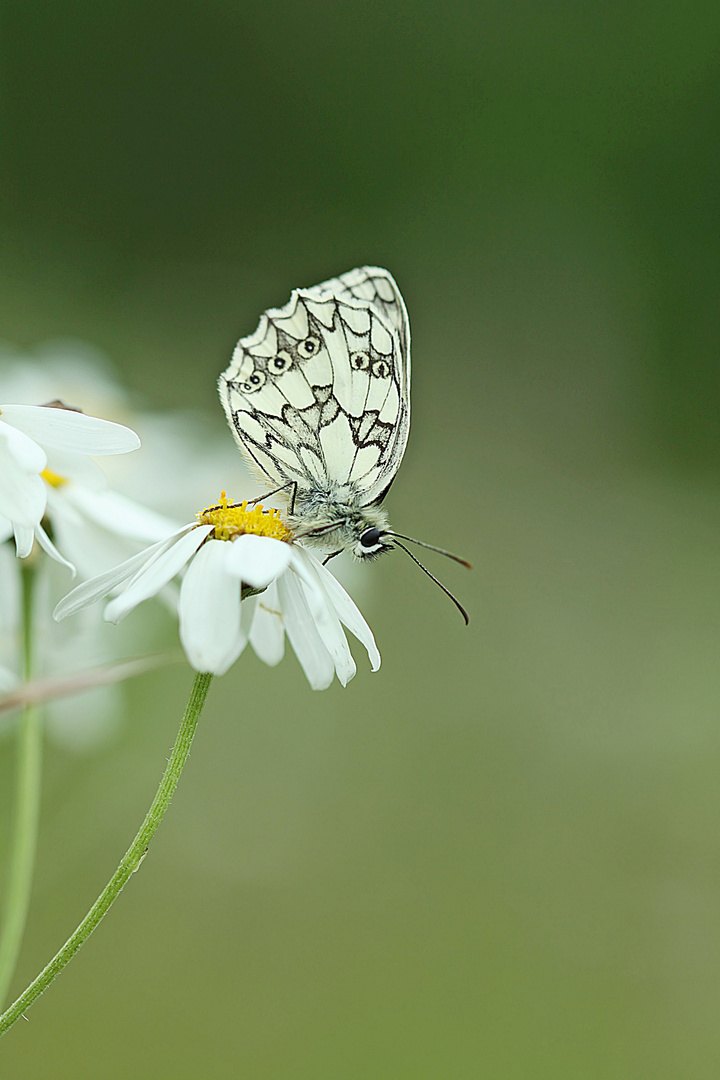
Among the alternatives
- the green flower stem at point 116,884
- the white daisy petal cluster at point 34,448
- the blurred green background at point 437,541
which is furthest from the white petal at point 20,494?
the blurred green background at point 437,541

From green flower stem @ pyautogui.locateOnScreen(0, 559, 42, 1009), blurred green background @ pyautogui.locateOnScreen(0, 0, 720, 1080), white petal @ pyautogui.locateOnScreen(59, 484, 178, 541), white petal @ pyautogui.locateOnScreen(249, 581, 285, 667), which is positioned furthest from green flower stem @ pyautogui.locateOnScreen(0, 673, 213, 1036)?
blurred green background @ pyautogui.locateOnScreen(0, 0, 720, 1080)

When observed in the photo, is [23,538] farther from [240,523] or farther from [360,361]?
[360,361]

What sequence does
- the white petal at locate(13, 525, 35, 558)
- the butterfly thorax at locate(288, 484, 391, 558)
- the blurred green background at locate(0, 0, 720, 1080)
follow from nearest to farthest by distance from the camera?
the white petal at locate(13, 525, 35, 558) → the butterfly thorax at locate(288, 484, 391, 558) → the blurred green background at locate(0, 0, 720, 1080)

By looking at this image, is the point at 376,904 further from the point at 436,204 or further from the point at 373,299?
the point at 436,204

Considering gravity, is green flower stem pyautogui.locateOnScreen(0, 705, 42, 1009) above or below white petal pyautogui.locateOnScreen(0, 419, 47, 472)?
below

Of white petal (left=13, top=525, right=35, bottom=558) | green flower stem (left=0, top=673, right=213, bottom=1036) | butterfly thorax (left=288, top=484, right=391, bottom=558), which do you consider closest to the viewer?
green flower stem (left=0, top=673, right=213, bottom=1036)

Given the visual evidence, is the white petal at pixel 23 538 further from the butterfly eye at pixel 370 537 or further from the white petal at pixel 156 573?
the butterfly eye at pixel 370 537

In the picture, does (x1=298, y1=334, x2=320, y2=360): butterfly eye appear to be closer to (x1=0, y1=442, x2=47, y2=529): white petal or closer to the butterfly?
the butterfly

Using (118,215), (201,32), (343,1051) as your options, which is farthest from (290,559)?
(201,32)
